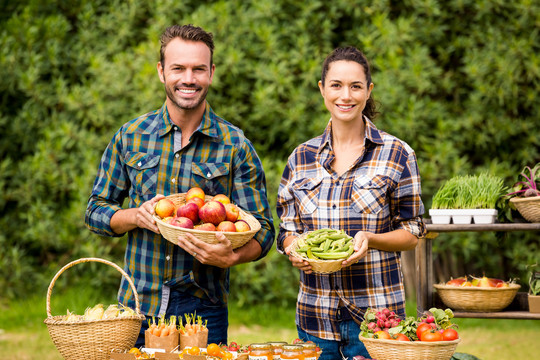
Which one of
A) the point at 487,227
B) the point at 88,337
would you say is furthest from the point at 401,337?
the point at 487,227

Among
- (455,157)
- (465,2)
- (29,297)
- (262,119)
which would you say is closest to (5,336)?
(29,297)

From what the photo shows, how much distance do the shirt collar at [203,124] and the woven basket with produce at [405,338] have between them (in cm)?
128

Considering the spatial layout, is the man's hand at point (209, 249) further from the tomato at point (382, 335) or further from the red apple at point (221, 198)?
the tomato at point (382, 335)

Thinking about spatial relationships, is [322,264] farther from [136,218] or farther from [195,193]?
[136,218]

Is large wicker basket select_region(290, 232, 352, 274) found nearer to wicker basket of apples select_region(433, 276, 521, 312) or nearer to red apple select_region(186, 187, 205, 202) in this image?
red apple select_region(186, 187, 205, 202)

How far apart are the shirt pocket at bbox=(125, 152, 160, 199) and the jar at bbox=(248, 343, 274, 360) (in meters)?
1.06

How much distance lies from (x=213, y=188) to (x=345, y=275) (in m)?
0.84

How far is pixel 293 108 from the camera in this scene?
771 centimetres

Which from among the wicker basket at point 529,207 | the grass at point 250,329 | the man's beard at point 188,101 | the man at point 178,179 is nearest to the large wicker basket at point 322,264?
the man at point 178,179

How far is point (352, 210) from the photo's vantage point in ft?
11.3

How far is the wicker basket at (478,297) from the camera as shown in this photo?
427 centimetres

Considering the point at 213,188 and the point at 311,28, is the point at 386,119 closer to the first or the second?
the point at 311,28

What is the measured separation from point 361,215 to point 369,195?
115mm

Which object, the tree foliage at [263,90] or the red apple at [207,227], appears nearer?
the red apple at [207,227]
